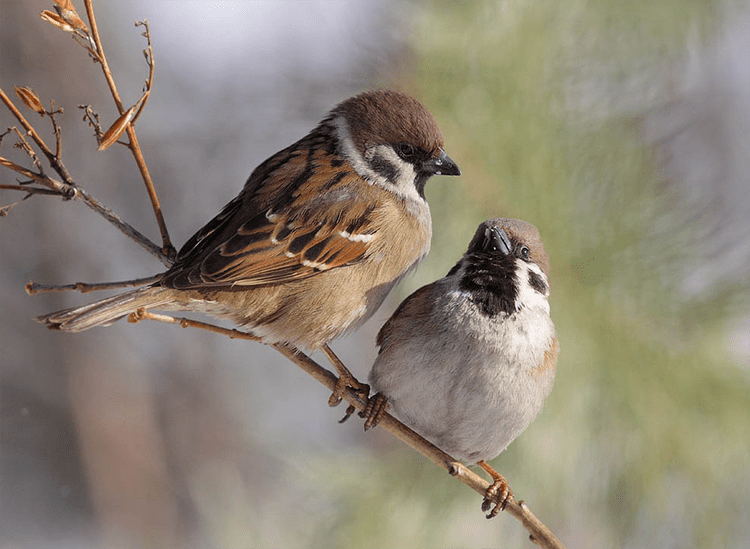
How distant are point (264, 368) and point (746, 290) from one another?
1.62 metres

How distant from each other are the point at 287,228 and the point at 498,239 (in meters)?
0.36

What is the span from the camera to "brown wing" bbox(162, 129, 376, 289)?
1.19 metres

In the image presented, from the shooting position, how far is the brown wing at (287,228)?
1.19 meters

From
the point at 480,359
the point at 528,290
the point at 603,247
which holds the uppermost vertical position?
the point at 603,247

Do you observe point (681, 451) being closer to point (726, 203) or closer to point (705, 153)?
point (726, 203)

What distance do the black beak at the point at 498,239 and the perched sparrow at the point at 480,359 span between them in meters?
0.03

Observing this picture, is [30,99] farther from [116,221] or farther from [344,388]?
[344,388]

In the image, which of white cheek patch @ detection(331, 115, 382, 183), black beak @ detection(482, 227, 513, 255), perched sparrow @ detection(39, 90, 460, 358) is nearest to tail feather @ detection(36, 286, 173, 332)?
perched sparrow @ detection(39, 90, 460, 358)

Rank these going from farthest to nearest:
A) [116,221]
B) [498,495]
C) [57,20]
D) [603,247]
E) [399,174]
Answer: [603,247] < [399,174] < [498,495] < [116,221] < [57,20]

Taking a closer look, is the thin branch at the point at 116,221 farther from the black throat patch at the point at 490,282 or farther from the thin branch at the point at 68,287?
the black throat patch at the point at 490,282

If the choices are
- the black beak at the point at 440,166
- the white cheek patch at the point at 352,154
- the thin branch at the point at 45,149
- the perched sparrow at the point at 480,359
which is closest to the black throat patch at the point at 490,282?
the perched sparrow at the point at 480,359

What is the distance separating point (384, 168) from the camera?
1291 millimetres

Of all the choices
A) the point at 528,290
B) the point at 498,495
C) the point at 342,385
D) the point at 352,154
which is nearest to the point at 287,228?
the point at 352,154

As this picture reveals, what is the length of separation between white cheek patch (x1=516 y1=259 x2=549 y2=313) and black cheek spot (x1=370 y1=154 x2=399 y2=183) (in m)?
0.29
